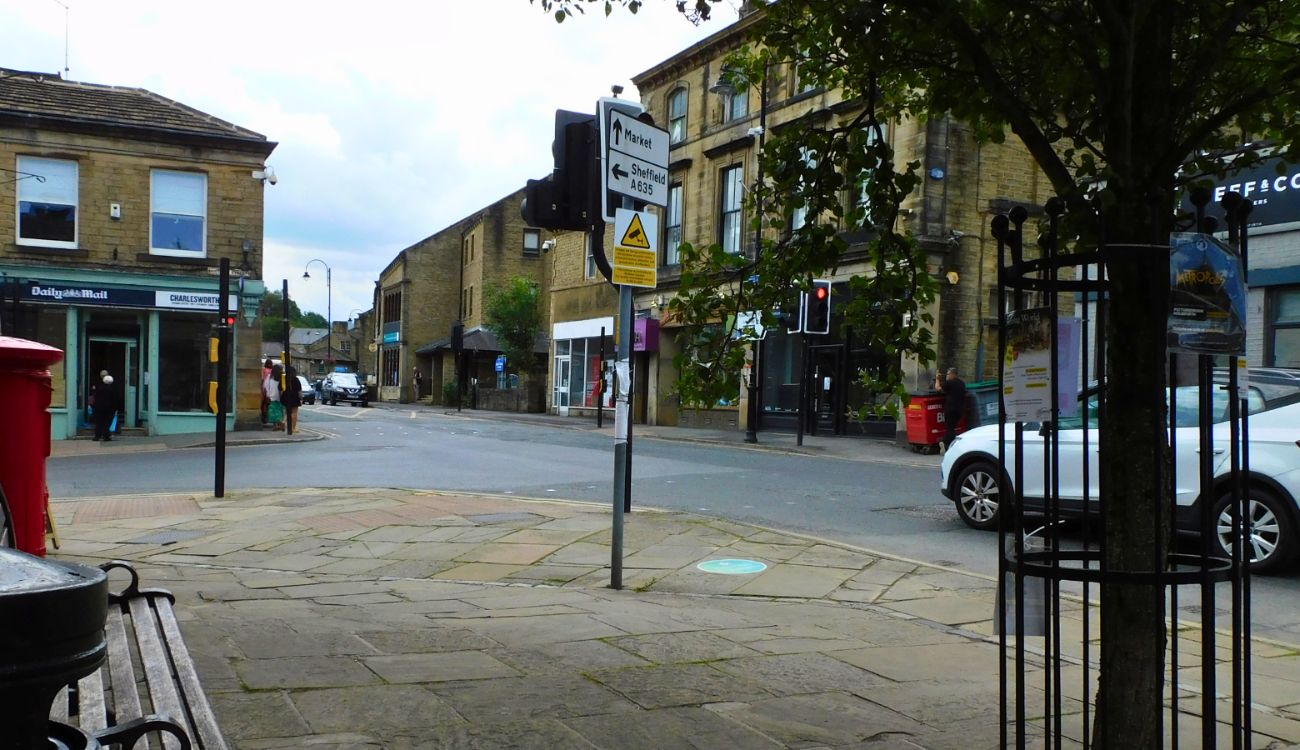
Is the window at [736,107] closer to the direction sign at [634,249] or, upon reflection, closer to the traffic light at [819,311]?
the traffic light at [819,311]

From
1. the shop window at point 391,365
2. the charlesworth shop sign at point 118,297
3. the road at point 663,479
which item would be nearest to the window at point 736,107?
the road at point 663,479

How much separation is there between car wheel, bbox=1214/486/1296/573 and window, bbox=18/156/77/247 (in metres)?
25.6

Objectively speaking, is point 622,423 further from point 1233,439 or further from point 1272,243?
point 1272,243

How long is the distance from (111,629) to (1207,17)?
177 inches

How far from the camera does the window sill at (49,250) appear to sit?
25500mm

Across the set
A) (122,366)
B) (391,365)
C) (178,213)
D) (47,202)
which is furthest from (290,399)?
(391,365)

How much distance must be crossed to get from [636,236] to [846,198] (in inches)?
719

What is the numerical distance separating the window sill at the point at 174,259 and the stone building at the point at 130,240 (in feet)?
0.08

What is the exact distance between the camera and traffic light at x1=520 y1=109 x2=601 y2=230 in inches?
290

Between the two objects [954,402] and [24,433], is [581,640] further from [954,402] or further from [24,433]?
[954,402]

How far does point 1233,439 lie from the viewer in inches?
127

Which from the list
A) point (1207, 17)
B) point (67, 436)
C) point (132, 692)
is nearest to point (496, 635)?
point (132, 692)

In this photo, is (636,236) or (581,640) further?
(636,236)

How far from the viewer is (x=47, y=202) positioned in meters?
25.9
